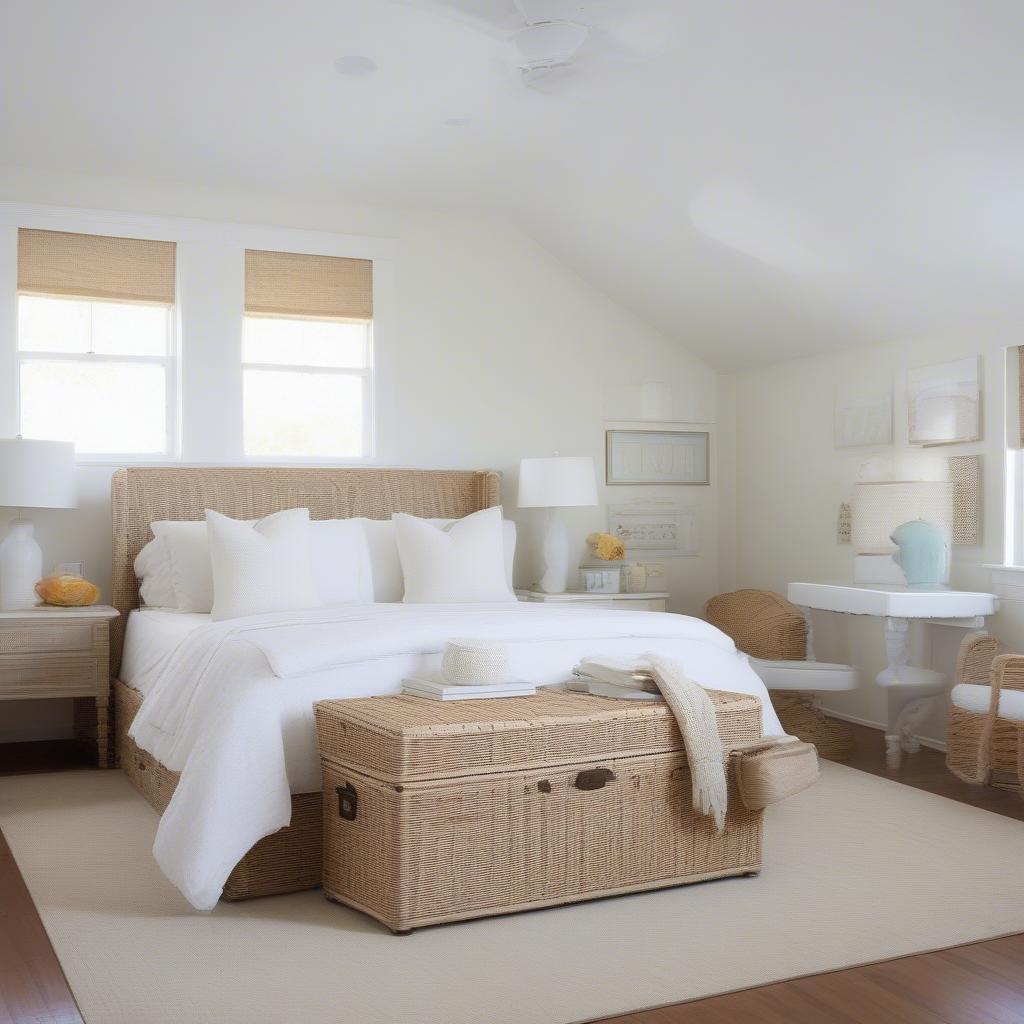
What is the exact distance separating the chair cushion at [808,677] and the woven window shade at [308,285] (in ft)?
9.17

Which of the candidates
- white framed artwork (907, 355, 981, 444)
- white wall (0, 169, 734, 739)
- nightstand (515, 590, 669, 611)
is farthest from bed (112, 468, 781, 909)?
white framed artwork (907, 355, 981, 444)

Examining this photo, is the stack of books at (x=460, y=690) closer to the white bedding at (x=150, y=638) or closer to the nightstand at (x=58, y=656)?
the white bedding at (x=150, y=638)

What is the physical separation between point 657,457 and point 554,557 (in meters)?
1.10

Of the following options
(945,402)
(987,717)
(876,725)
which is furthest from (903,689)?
(945,402)

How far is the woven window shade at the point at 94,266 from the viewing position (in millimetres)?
5414

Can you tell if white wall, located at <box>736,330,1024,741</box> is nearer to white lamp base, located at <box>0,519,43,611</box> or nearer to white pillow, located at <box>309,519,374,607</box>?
white pillow, located at <box>309,519,374,607</box>

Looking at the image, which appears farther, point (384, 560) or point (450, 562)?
point (384, 560)

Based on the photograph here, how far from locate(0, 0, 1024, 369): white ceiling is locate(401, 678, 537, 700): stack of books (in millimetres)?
2193

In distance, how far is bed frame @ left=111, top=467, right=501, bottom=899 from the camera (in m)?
5.02

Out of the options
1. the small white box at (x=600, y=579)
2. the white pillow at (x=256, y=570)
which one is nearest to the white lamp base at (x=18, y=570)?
the white pillow at (x=256, y=570)

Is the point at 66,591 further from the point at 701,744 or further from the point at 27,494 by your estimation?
the point at 701,744

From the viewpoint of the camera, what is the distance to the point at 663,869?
3354 millimetres

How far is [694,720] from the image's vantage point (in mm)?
3354

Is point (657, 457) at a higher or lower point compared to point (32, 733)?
higher
